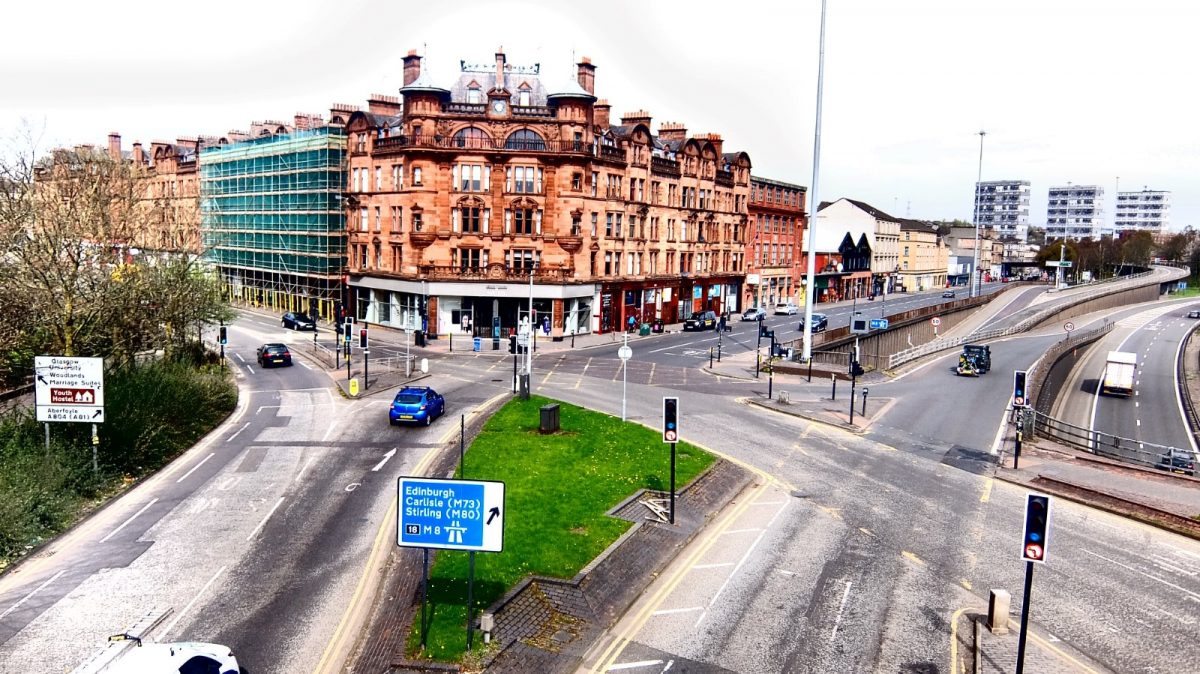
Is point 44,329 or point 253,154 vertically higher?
point 253,154

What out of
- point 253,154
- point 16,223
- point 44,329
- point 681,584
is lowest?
point 681,584

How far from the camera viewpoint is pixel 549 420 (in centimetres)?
3081

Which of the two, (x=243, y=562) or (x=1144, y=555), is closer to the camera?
(x=243, y=562)

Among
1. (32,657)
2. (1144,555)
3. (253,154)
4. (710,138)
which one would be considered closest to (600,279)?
(710,138)

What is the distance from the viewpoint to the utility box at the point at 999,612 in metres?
16.5

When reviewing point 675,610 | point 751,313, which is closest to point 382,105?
point 751,313

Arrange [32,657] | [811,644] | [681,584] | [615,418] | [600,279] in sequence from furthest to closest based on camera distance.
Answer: [600,279] → [615,418] → [681,584] → [811,644] → [32,657]

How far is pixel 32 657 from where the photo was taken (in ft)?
46.9

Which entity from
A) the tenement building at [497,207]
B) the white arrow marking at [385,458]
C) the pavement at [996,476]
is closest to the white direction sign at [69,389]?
the white arrow marking at [385,458]

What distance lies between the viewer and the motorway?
15570 mm

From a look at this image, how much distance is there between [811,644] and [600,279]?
52.5 m

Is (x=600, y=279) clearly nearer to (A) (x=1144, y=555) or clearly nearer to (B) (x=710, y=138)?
(B) (x=710, y=138)

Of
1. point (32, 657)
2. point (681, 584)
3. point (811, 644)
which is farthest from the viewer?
point (681, 584)

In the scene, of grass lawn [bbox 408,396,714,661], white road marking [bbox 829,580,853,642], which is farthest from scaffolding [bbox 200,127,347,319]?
white road marking [bbox 829,580,853,642]
